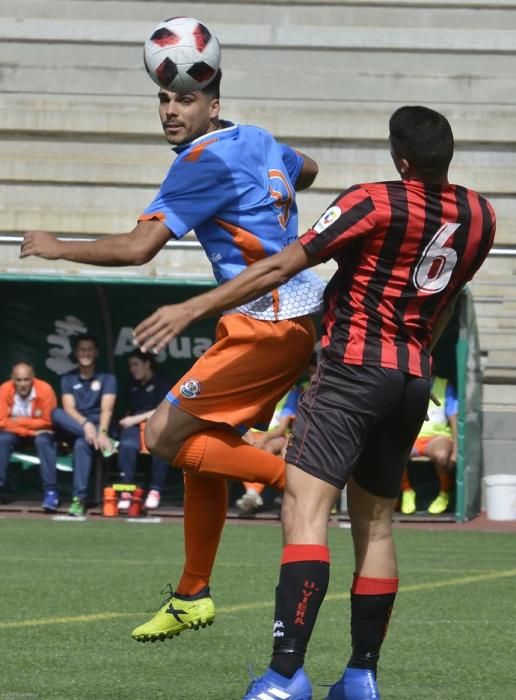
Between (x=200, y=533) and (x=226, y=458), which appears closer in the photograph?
(x=226, y=458)

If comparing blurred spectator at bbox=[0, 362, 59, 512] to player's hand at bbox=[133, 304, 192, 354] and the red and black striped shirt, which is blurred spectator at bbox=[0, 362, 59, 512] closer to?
the red and black striped shirt

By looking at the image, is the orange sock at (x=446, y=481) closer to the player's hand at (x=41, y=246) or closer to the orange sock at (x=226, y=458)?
the orange sock at (x=226, y=458)

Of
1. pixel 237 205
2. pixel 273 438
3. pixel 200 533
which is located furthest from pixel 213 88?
pixel 273 438

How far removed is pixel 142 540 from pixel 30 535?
92 cm

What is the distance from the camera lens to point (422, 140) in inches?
196

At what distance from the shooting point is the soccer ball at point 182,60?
5.75 meters

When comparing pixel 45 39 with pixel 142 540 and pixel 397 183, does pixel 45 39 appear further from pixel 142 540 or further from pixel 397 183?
pixel 397 183

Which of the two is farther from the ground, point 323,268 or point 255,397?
point 323,268

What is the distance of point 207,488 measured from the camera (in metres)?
6.04

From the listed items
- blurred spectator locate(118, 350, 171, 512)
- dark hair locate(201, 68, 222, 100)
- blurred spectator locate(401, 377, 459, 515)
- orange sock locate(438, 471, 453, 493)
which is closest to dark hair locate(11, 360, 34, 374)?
blurred spectator locate(118, 350, 171, 512)

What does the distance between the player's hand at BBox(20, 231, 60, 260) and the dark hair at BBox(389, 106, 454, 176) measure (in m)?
1.24

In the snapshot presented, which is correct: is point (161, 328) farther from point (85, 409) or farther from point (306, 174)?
point (85, 409)

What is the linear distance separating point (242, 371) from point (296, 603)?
115 centimetres

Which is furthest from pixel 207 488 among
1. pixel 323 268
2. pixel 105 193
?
pixel 105 193
